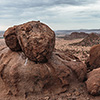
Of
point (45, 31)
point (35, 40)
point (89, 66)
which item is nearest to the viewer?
point (35, 40)

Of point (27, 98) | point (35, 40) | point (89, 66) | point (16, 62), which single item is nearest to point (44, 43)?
point (35, 40)

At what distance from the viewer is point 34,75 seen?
512 centimetres

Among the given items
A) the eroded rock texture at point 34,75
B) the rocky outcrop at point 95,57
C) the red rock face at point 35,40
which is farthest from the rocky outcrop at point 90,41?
the red rock face at point 35,40

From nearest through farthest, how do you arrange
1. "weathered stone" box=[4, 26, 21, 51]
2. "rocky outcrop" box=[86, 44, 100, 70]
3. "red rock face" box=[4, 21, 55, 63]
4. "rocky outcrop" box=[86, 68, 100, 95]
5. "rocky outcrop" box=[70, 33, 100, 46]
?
"red rock face" box=[4, 21, 55, 63]
"rocky outcrop" box=[86, 68, 100, 95]
"weathered stone" box=[4, 26, 21, 51]
"rocky outcrop" box=[86, 44, 100, 70]
"rocky outcrop" box=[70, 33, 100, 46]

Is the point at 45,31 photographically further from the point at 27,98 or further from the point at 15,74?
the point at 27,98

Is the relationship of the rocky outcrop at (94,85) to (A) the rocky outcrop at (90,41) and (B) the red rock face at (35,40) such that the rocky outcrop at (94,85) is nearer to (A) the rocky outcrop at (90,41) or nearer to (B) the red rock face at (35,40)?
(B) the red rock face at (35,40)

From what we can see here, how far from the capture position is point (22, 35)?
5.21m

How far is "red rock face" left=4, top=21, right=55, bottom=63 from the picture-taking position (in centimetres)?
495

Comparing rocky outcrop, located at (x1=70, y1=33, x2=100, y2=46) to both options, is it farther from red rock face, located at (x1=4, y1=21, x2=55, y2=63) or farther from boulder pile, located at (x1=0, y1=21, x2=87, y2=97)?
red rock face, located at (x1=4, y1=21, x2=55, y2=63)

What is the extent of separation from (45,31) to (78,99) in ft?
8.37

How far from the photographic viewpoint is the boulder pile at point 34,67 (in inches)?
198

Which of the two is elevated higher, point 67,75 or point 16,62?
point 16,62

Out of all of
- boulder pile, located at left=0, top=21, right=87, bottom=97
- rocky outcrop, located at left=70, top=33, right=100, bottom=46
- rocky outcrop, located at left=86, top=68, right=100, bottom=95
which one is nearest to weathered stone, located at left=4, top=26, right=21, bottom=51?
boulder pile, located at left=0, top=21, right=87, bottom=97

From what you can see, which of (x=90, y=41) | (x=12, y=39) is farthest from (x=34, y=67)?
(x=90, y=41)
